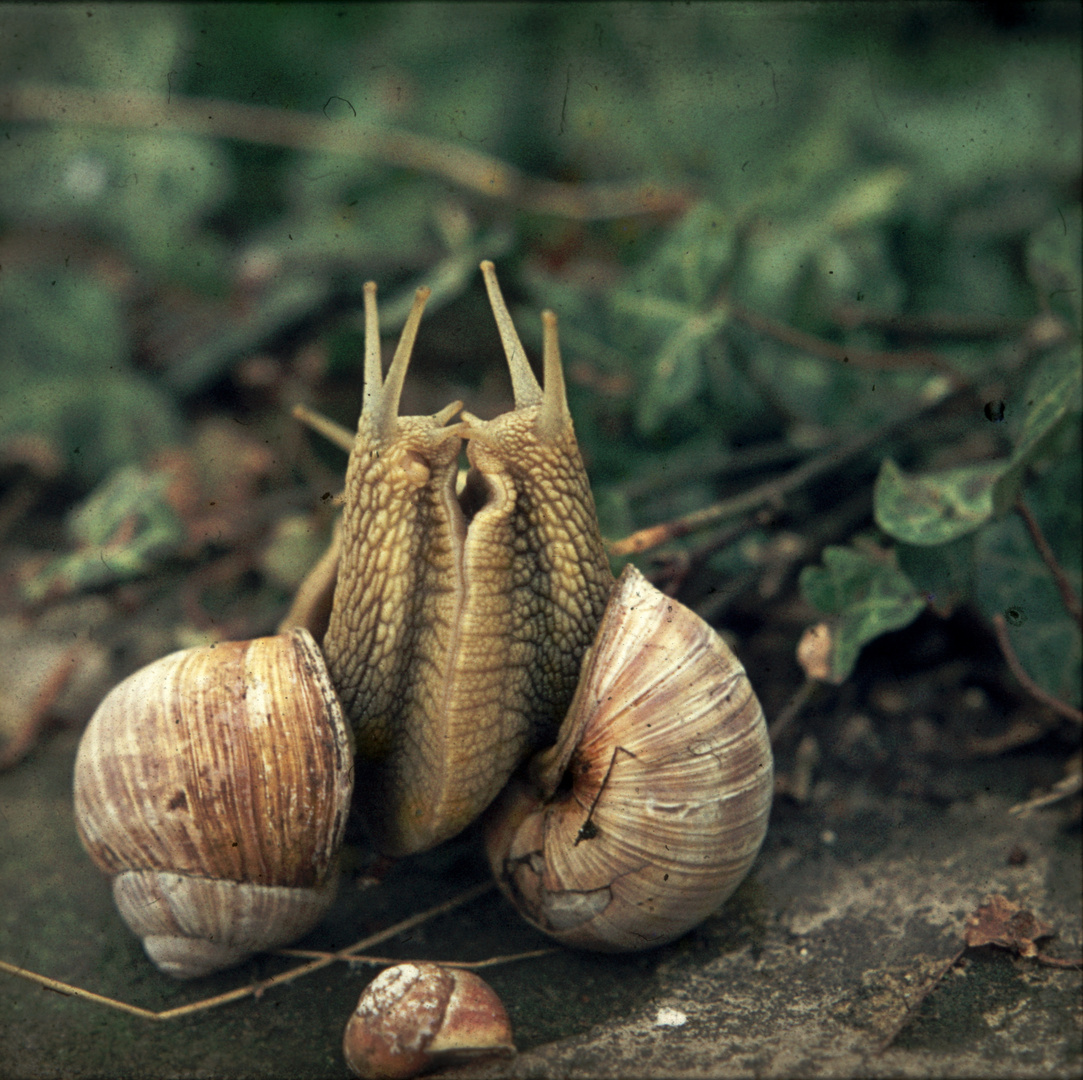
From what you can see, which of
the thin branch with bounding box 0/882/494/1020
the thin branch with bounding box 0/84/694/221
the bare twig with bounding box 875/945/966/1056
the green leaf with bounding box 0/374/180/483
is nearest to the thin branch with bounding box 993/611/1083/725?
the bare twig with bounding box 875/945/966/1056

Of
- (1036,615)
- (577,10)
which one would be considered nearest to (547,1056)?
(1036,615)

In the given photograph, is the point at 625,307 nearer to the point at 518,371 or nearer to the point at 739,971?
the point at 518,371

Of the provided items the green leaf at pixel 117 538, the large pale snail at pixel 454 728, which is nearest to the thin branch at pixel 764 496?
the large pale snail at pixel 454 728

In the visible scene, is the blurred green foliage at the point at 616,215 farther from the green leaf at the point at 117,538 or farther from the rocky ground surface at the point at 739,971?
the rocky ground surface at the point at 739,971

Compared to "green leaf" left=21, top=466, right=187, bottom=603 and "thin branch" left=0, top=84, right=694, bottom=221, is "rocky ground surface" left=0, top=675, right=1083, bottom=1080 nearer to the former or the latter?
"green leaf" left=21, top=466, right=187, bottom=603

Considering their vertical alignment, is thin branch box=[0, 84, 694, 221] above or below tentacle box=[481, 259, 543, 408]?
above
